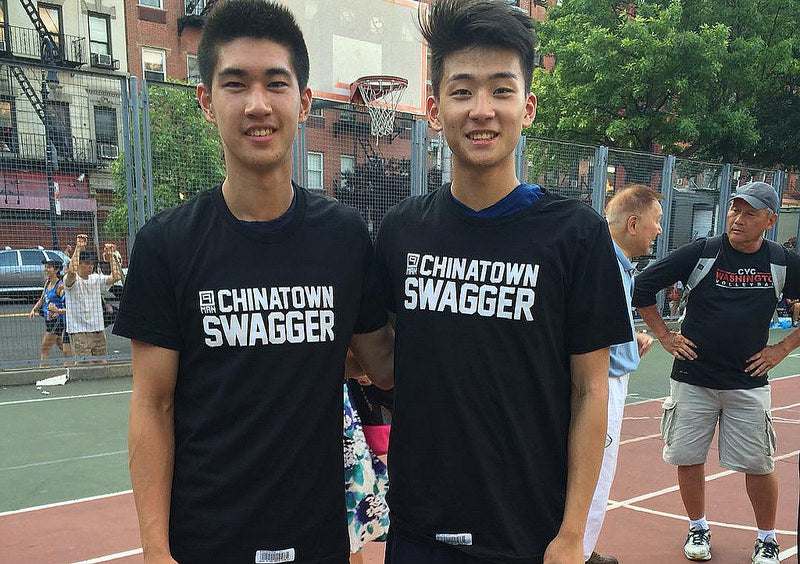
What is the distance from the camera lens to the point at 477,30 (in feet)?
5.63

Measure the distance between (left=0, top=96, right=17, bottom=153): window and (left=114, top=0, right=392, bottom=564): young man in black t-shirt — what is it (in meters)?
7.34

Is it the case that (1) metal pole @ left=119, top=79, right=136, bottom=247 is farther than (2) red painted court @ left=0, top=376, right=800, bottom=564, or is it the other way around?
(1) metal pole @ left=119, top=79, right=136, bottom=247

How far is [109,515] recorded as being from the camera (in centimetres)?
439

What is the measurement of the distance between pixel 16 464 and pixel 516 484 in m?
5.20

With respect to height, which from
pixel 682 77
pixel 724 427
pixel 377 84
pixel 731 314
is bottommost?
pixel 724 427

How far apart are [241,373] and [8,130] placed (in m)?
7.81

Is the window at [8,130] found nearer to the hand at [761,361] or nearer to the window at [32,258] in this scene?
the window at [32,258]

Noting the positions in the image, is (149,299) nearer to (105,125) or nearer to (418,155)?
(105,125)

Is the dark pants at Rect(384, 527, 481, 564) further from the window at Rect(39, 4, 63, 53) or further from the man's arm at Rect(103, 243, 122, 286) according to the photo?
the window at Rect(39, 4, 63, 53)

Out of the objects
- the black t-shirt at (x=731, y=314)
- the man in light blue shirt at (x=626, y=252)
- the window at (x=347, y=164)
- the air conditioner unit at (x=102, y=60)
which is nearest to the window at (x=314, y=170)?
the window at (x=347, y=164)

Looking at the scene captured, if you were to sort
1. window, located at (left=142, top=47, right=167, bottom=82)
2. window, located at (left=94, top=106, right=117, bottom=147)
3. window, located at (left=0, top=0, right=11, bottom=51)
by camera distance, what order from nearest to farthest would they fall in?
window, located at (left=94, top=106, right=117, bottom=147) < window, located at (left=0, top=0, right=11, bottom=51) < window, located at (left=142, top=47, right=167, bottom=82)

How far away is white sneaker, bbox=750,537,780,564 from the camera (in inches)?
146

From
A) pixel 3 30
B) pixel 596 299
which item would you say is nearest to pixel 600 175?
pixel 596 299

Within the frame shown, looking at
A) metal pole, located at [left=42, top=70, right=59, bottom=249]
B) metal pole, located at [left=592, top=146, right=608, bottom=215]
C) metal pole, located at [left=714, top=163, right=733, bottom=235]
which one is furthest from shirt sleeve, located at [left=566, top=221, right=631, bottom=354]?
metal pole, located at [left=714, top=163, right=733, bottom=235]
